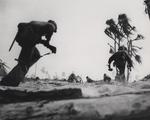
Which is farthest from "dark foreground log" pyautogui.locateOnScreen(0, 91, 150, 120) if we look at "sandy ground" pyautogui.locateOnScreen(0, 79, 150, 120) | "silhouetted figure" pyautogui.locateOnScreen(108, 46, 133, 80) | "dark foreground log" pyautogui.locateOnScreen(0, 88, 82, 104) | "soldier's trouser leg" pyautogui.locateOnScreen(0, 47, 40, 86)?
"silhouetted figure" pyautogui.locateOnScreen(108, 46, 133, 80)

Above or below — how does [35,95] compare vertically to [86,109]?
above

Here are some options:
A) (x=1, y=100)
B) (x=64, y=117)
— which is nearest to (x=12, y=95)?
(x=1, y=100)

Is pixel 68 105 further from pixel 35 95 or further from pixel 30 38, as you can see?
pixel 30 38

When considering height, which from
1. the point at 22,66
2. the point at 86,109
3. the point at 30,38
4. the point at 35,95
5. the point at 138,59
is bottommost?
the point at 86,109

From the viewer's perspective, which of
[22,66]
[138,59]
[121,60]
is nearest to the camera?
[22,66]

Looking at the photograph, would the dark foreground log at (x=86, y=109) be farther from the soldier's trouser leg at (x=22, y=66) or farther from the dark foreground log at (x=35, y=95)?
the soldier's trouser leg at (x=22, y=66)

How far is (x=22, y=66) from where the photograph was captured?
5789mm

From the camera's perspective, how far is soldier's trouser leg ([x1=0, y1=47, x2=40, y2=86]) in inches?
216

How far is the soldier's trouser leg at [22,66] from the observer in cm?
549

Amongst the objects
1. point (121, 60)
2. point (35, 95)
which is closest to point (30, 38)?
point (35, 95)

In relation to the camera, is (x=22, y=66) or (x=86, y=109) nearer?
(x=86, y=109)

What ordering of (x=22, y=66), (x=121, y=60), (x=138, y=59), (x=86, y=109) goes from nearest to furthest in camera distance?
(x=86, y=109) < (x=22, y=66) < (x=121, y=60) < (x=138, y=59)

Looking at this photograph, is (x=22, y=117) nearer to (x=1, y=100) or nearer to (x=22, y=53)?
(x=1, y=100)

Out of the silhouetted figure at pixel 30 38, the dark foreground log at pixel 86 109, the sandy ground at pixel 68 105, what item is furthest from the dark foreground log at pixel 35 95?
the silhouetted figure at pixel 30 38
